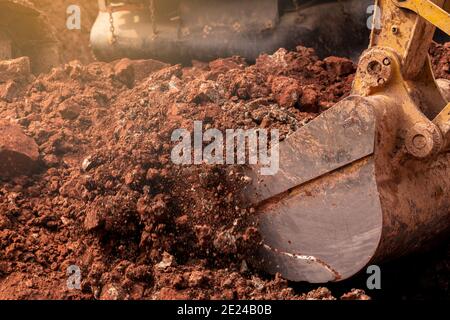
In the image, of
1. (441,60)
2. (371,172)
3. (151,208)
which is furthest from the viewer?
(441,60)

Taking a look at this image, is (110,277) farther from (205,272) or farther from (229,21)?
(229,21)

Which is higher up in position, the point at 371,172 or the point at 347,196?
the point at 371,172

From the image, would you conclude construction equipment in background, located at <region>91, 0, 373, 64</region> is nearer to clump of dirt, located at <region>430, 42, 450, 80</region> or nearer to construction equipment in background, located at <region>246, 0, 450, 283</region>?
clump of dirt, located at <region>430, 42, 450, 80</region>

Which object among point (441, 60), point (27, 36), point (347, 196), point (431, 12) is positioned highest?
point (431, 12)

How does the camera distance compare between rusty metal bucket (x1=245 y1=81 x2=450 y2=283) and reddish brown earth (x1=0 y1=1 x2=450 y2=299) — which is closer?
rusty metal bucket (x1=245 y1=81 x2=450 y2=283)

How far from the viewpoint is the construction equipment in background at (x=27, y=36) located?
6.81 m

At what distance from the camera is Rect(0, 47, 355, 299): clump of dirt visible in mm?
3254

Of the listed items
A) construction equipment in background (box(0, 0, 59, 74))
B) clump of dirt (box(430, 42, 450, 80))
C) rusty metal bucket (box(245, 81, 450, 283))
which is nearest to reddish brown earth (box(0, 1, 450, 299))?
rusty metal bucket (box(245, 81, 450, 283))

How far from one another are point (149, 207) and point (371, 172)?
1233 mm

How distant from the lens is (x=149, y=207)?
338 cm

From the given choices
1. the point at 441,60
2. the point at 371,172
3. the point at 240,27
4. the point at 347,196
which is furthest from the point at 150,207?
the point at 240,27

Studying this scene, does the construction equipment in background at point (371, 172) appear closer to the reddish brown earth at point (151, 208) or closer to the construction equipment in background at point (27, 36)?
the reddish brown earth at point (151, 208)

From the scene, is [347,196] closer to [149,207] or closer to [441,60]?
[149,207]

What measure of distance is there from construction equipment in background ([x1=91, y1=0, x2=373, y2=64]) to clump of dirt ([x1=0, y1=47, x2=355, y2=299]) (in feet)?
4.98
